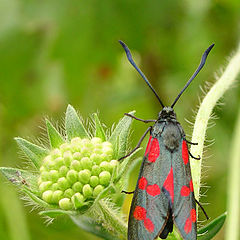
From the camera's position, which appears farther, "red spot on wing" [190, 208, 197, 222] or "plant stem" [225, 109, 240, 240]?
"plant stem" [225, 109, 240, 240]

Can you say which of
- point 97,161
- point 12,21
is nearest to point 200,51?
point 12,21

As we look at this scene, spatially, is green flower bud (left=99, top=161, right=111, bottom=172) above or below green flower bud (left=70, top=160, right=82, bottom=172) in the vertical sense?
below

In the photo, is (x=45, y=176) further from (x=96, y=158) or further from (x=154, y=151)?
(x=154, y=151)

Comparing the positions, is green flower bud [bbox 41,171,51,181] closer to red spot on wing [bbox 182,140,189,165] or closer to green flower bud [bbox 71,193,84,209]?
green flower bud [bbox 71,193,84,209]

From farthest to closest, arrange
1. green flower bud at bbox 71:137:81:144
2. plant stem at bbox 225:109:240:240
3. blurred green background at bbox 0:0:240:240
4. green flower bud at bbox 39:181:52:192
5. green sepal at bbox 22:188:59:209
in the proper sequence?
blurred green background at bbox 0:0:240:240 → plant stem at bbox 225:109:240:240 → green flower bud at bbox 71:137:81:144 → green flower bud at bbox 39:181:52:192 → green sepal at bbox 22:188:59:209

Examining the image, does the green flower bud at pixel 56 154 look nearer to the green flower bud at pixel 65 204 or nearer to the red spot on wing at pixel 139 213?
the green flower bud at pixel 65 204

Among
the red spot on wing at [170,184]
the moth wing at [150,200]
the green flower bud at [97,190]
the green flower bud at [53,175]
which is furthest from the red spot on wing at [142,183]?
the green flower bud at [53,175]

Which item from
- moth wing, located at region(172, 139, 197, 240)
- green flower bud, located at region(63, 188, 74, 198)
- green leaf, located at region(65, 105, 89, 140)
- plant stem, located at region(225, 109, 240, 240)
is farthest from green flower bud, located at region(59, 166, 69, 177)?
plant stem, located at region(225, 109, 240, 240)

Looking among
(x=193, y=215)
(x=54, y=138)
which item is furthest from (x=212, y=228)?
(x=54, y=138)
